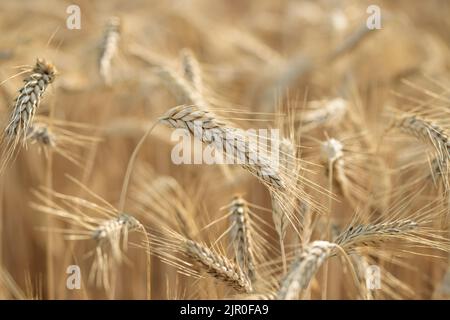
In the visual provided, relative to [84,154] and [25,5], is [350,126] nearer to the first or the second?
[84,154]

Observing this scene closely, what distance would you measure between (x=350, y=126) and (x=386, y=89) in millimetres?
1146

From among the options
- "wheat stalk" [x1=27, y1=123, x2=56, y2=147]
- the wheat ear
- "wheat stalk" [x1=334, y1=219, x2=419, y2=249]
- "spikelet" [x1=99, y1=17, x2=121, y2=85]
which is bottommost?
"wheat stalk" [x1=334, y1=219, x2=419, y2=249]

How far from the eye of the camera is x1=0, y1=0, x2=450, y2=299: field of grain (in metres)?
1.81

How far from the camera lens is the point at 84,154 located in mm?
4355

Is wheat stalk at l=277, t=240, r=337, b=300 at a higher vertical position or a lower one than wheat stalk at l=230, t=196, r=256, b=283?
lower

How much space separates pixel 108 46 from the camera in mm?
2840

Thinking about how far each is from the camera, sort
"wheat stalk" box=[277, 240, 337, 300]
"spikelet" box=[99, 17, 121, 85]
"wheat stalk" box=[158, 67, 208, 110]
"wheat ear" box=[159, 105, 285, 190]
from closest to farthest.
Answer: "wheat stalk" box=[277, 240, 337, 300], "wheat ear" box=[159, 105, 285, 190], "wheat stalk" box=[158, 67, 208, 110], "spikelet" box=[99, 17, 121, 85]

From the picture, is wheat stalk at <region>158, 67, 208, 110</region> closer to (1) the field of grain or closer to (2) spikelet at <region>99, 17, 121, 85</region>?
(1) the field of grain

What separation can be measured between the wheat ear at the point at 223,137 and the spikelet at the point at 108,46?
110cm

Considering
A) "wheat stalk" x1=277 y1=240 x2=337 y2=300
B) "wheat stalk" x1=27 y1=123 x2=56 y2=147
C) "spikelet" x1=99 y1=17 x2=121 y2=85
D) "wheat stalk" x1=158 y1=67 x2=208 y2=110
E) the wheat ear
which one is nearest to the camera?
"wheat stalk" x1=277 y1=240 x2=337 y2=300

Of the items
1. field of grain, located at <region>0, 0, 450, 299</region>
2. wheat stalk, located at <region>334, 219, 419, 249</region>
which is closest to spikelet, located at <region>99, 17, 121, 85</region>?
field of grain, located at <region>0, 0, 450, 299</region>

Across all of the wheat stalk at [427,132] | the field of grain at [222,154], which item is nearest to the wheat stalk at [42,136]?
the field of grain at [222,154]

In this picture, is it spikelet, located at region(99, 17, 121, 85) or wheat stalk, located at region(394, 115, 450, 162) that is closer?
wheat stalk, located at region(394, 115, 450, 162)
